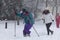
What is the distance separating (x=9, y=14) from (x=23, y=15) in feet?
94.0

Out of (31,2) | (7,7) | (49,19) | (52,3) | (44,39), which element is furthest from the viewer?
(52,3)

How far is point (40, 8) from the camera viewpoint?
182 feet

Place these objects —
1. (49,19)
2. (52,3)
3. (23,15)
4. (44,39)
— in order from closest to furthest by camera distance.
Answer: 1. (44,39)
2. (23,15)
3. (49,19)
4. (52,3)

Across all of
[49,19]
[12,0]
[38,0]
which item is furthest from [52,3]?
[49,19]

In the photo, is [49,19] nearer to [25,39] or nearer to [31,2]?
[25,39]

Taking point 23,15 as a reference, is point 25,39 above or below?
below

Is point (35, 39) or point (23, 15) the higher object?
point (23, 15)

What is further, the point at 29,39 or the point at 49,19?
the point at 49,19

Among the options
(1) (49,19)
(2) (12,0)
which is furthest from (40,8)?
(1) (49,19)

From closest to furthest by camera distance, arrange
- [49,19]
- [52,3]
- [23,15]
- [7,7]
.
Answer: [23,15] < [49,19] < [7,7] < [52,3]

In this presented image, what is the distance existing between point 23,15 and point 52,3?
44660 mm

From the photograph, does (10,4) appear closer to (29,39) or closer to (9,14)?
(9,14)

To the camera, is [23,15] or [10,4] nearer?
[23,15]

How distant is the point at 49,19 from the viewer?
55.9 ft
